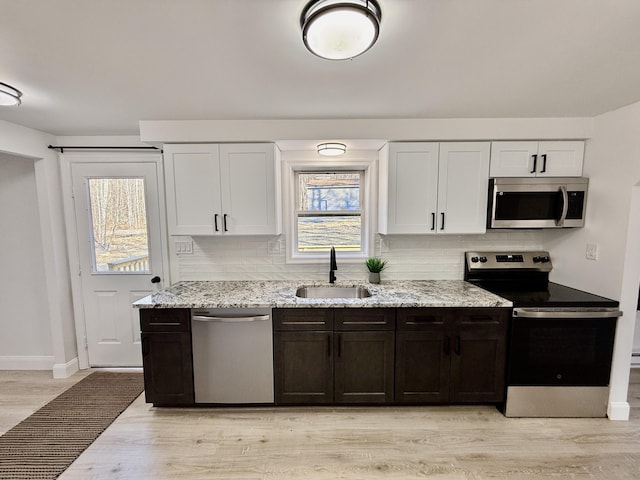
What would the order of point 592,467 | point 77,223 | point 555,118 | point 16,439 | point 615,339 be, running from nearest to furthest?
point 592,467
point 16,439
point 615,339
point 555,118
point 77,223

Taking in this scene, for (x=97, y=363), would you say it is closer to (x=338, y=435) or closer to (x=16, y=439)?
(x=16, y=439)

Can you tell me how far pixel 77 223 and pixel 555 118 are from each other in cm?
466

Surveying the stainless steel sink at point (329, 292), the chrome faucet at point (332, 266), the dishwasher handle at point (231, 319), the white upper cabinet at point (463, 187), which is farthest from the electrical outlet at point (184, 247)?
the white upper cabinet at point (463, 187)

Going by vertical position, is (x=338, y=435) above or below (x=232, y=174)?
below

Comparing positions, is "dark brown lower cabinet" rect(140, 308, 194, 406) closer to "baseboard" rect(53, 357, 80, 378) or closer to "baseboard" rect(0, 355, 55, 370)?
"baseboard" rect(53, 357, 80, 378)

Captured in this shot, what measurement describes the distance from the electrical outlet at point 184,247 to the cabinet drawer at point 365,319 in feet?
5.49

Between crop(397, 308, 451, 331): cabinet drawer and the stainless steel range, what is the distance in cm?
54

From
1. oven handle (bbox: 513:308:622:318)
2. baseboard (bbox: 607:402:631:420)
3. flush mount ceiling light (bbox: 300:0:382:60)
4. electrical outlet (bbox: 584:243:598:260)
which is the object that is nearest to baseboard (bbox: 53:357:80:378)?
flush mount ceiling light (bbox: 300:0:382:60)

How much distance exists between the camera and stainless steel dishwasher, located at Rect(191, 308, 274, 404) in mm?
2221

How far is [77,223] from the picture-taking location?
288cm

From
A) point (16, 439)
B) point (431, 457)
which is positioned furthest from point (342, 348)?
point (16, 439)

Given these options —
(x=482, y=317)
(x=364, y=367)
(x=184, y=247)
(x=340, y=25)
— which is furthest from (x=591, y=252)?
(x=184, y=247)

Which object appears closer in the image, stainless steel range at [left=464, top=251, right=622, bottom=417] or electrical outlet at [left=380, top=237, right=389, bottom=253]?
stainless steel range at [left=464, top=251, right=622, bottom=417]

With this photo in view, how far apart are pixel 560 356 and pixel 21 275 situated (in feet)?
16.7
